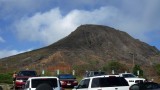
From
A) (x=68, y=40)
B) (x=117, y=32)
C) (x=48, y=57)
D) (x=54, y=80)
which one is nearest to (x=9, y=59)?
(x=48, y=57)

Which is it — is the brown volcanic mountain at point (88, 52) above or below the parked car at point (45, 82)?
above

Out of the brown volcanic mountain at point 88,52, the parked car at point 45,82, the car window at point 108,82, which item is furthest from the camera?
the brown volcanic mountain at point 88,52

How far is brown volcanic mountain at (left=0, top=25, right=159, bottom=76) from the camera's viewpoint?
102938 mm

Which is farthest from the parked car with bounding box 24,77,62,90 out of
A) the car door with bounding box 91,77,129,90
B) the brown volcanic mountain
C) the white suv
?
the brown volcanic mountain

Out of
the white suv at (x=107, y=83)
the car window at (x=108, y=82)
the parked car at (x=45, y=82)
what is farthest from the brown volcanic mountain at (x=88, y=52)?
the car window at (x=108, y=82)

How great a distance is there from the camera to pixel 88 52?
381 feet

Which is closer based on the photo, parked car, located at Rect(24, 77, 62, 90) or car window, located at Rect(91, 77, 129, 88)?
parked car, located at Rect(24, 77, 62, 90)

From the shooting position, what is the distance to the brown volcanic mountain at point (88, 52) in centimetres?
10294

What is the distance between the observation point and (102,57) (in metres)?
112

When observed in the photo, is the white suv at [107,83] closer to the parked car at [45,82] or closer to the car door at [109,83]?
the car door at [109,83]

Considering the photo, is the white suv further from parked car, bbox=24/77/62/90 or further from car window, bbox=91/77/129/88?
parked car, bbox=24/77/62/90

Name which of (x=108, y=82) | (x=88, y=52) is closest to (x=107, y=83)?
(x=108, y=82)

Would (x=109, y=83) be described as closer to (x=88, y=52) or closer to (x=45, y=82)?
(x=45, y=82)

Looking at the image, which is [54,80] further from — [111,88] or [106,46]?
[106,46]
